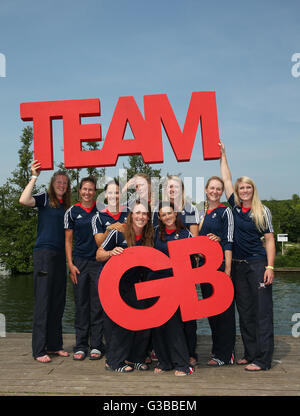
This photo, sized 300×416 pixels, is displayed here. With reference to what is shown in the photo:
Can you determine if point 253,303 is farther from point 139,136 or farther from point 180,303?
point 139,136

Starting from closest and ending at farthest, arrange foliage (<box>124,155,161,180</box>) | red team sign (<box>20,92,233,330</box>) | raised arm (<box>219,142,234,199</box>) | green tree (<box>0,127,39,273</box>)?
raised arm (<box>219,142,234,199</box>), red team sign (<box>20,92,233,330</box>), foliage (<box>124,155,161,180</box>), green tree (<box>0,127,39,273</box>)

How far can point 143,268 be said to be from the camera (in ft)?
15.2

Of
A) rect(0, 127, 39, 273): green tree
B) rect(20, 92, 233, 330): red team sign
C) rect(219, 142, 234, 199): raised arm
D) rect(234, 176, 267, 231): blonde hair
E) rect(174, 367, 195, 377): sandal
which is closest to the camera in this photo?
rect(174, 367, 195, 377): sandal

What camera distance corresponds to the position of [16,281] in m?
33.4

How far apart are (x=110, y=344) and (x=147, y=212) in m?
1.63

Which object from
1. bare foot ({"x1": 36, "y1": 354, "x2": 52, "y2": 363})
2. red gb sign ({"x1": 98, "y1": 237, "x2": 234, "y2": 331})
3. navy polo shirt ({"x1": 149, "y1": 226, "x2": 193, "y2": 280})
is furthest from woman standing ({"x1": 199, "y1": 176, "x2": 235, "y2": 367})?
bare foot ({"x1": 36, "y1": 354, "x2": 52, "y2": 363})

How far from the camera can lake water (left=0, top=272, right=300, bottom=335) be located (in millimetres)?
17359

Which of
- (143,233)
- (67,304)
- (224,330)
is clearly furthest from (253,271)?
(67,304)

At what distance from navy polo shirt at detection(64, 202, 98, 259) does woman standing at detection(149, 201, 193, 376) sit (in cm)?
91

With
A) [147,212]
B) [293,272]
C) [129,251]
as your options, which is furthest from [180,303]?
[293,272]

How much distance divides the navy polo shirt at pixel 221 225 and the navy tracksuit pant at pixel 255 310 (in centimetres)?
34

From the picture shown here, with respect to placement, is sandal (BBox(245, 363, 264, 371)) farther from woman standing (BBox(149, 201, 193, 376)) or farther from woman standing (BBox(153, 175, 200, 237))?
woman standing (BBox(153, 175, 200, 237))

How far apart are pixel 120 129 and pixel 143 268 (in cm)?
202

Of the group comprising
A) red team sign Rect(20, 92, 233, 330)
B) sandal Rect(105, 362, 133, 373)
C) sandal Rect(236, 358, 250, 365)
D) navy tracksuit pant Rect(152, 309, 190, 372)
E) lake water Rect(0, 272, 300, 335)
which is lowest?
lake water Rect(0, 272, 300, 335)
